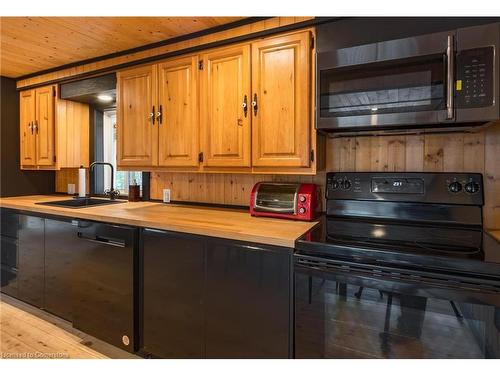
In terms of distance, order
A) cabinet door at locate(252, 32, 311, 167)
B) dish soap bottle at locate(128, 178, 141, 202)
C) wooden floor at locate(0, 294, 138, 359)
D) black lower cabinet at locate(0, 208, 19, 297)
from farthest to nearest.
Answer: dish soap bottle at locate(128, 178, 141, 202) < black lower cabinet at locate(0, 208, 19, 297) < wooden floor at locate(0, 294, 138, 359) < cabinet door at locate(252, 32, 311, 167)

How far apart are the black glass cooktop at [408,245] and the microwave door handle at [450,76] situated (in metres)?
0.56

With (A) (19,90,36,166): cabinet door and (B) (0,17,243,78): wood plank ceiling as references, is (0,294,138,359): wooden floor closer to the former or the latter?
(A) (19,90,36,166): cabinet door

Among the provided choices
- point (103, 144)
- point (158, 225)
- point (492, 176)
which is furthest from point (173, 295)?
point (103, 144)

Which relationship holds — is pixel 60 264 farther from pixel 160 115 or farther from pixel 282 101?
pixel 282 101

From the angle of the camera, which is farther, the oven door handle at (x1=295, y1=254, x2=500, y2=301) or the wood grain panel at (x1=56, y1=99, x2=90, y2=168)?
the wood grain panel at (x1=56, y1=99, x2=90, y2=168)

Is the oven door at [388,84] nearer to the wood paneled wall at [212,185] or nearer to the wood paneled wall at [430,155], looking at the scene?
the wood paneled wall at [430,155]

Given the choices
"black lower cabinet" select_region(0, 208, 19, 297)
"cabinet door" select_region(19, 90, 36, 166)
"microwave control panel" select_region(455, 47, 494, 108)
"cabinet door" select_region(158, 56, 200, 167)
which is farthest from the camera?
"cabinet door" select_region(19, 90, 36, 166)

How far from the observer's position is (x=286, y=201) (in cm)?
183

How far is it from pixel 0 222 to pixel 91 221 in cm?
142

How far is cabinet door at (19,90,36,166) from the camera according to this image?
316 centimetres

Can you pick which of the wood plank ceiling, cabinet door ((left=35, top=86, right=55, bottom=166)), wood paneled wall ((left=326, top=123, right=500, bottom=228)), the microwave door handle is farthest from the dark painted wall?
the microwave door handle

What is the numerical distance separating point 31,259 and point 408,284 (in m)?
2.79

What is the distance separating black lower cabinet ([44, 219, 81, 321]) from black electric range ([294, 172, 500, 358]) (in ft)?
5.63
